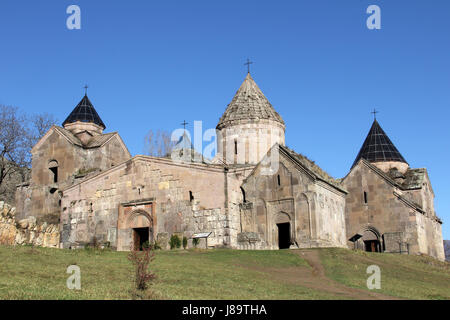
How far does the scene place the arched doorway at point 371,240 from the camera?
31.3 meters

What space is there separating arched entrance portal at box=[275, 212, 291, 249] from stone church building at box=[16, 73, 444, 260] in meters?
0.05

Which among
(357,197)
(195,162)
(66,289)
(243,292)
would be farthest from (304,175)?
(66,289)

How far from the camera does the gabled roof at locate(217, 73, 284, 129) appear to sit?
30.5 metres

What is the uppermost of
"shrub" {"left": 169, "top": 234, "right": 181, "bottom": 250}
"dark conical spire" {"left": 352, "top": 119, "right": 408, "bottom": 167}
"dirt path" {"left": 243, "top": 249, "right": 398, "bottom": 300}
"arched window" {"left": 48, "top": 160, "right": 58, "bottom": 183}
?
"dark conical spire" {"left": 352, "top": 119, "right": 408, "bottom": 167}

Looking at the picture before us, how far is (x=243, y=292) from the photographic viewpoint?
1290 centimetres

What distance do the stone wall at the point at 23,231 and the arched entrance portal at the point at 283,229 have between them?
475 inches

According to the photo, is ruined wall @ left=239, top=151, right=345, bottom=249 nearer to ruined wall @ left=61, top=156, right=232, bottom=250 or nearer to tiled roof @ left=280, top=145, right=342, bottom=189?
tiled roof @ left=280, top=145, right=342, bottom=189

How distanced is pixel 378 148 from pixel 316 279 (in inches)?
790

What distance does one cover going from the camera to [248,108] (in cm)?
3078

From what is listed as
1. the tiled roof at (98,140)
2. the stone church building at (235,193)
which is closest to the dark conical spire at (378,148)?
the stone church building at (235,193)

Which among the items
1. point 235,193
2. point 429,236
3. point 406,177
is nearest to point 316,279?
point 235,193

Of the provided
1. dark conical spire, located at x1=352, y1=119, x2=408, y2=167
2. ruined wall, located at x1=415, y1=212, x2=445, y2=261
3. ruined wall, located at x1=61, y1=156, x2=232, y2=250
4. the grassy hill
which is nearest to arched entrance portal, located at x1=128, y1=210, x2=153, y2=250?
ruined wall, located at x1=61, y1=156, x2=232, y2=250

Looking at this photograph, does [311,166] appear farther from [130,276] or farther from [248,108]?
[130,276]
